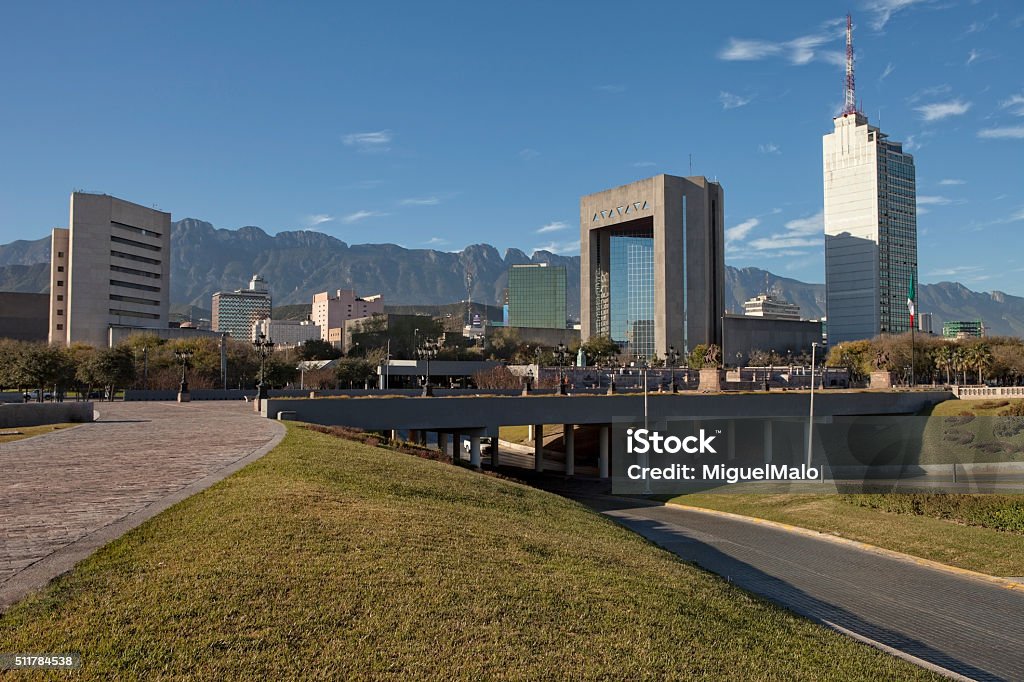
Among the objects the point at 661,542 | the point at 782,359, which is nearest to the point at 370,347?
the point at 782,359

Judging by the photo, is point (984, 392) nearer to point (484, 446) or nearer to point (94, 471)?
point (484, 446)

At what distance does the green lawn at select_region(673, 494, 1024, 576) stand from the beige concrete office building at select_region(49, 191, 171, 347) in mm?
143734

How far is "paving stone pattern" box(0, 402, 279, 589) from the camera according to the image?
37.6 feet

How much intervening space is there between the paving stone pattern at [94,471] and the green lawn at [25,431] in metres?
0.85

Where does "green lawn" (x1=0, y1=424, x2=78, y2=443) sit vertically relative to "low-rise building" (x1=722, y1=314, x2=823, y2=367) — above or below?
below

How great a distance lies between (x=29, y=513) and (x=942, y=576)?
2290 cm

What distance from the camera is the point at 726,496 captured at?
39.5 meters

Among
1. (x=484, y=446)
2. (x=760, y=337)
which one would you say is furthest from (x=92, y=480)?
(x=760, y=337)

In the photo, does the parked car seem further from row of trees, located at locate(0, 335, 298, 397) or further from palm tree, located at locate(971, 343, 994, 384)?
palm tree, located at locate(971, 343, 994, 384)

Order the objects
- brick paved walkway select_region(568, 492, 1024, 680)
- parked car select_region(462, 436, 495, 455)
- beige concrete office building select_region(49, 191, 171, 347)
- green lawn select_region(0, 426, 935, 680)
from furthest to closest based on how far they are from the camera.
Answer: beige concrete office building select_region(49, 191, 171, 347) → parked car select_region(462, 436, 495, 455) → brick paved walkway select_region(568, 492, 1024, 680) → green lawn select_region(0, 426, 935, 680)

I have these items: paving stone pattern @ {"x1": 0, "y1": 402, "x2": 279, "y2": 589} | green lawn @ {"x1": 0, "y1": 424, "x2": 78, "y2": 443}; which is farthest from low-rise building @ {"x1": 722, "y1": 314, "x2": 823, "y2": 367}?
green lawn @ {"x1": 0, "y1": 424, "x2": 78, "y2": 443}

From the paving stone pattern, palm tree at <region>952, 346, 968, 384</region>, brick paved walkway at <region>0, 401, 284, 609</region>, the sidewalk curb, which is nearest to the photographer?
brick paved walkway at <region>0, 401, 284, 609</region>

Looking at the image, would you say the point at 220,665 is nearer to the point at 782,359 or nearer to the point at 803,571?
the point at 803,571

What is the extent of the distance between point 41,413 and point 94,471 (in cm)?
1997
